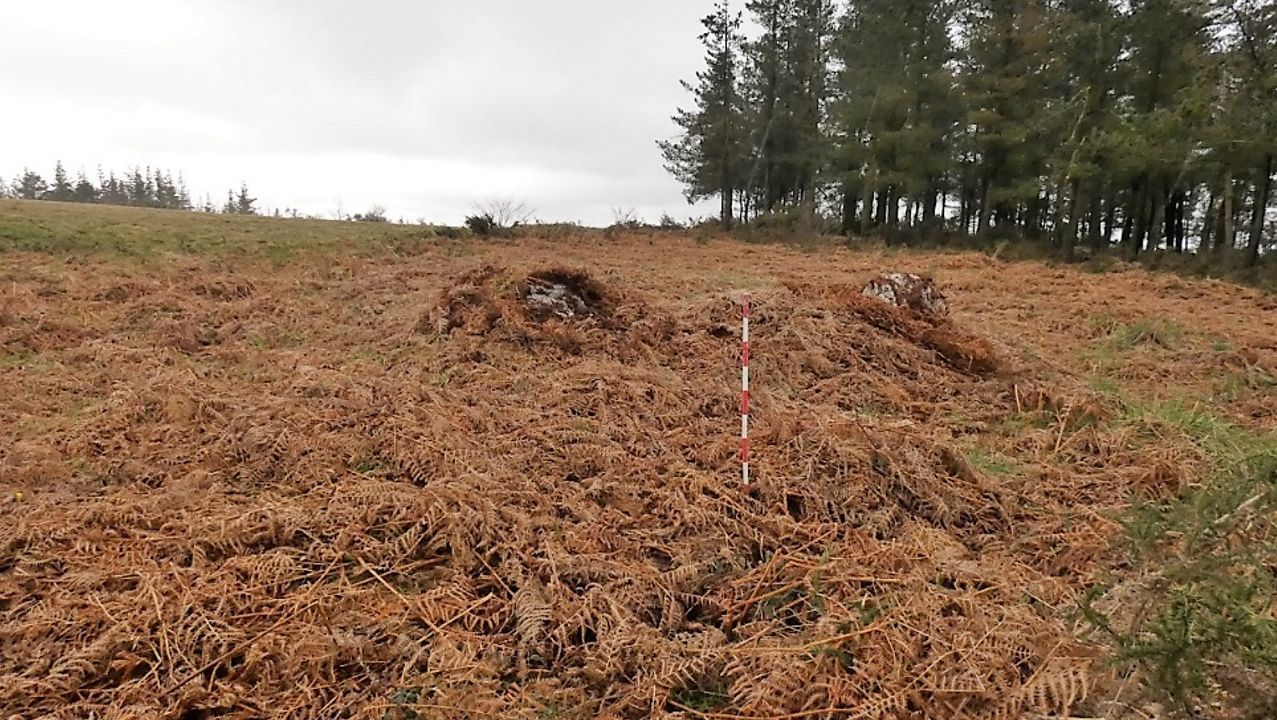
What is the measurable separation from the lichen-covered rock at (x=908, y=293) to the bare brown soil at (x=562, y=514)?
1.89ft

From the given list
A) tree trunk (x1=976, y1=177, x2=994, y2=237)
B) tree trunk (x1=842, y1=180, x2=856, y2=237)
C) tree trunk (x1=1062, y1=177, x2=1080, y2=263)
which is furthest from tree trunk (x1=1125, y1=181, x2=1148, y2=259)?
tree trunk (x1=842, y1=180, x2=856, y2=237)

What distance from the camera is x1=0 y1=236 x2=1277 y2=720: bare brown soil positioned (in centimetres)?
237

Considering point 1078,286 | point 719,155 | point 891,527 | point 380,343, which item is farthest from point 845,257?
point 891,527

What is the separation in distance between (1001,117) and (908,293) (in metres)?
16.1

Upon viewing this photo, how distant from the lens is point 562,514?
142 inches

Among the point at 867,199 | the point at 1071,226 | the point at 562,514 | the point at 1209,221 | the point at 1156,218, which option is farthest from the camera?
the point at 1209,221

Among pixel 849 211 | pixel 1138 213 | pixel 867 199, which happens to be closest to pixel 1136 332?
pixel 867 199

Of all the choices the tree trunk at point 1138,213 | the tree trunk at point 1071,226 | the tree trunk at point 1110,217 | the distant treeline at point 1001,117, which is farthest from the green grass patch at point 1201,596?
the tree trunk at point 1110,217

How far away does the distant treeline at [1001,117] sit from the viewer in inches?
658

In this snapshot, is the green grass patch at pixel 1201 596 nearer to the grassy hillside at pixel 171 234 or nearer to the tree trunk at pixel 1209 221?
the grassy hillside at pixel 171 234

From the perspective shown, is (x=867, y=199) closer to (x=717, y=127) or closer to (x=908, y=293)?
(x=717, y=127)

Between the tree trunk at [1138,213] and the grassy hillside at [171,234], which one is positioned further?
the tree trunk at [1138,213]

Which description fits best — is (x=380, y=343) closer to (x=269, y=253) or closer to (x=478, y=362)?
(x=478, y=362)

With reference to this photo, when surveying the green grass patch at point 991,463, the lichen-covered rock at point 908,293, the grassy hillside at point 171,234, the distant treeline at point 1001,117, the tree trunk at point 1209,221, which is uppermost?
the distant treeline at point 1001,117
